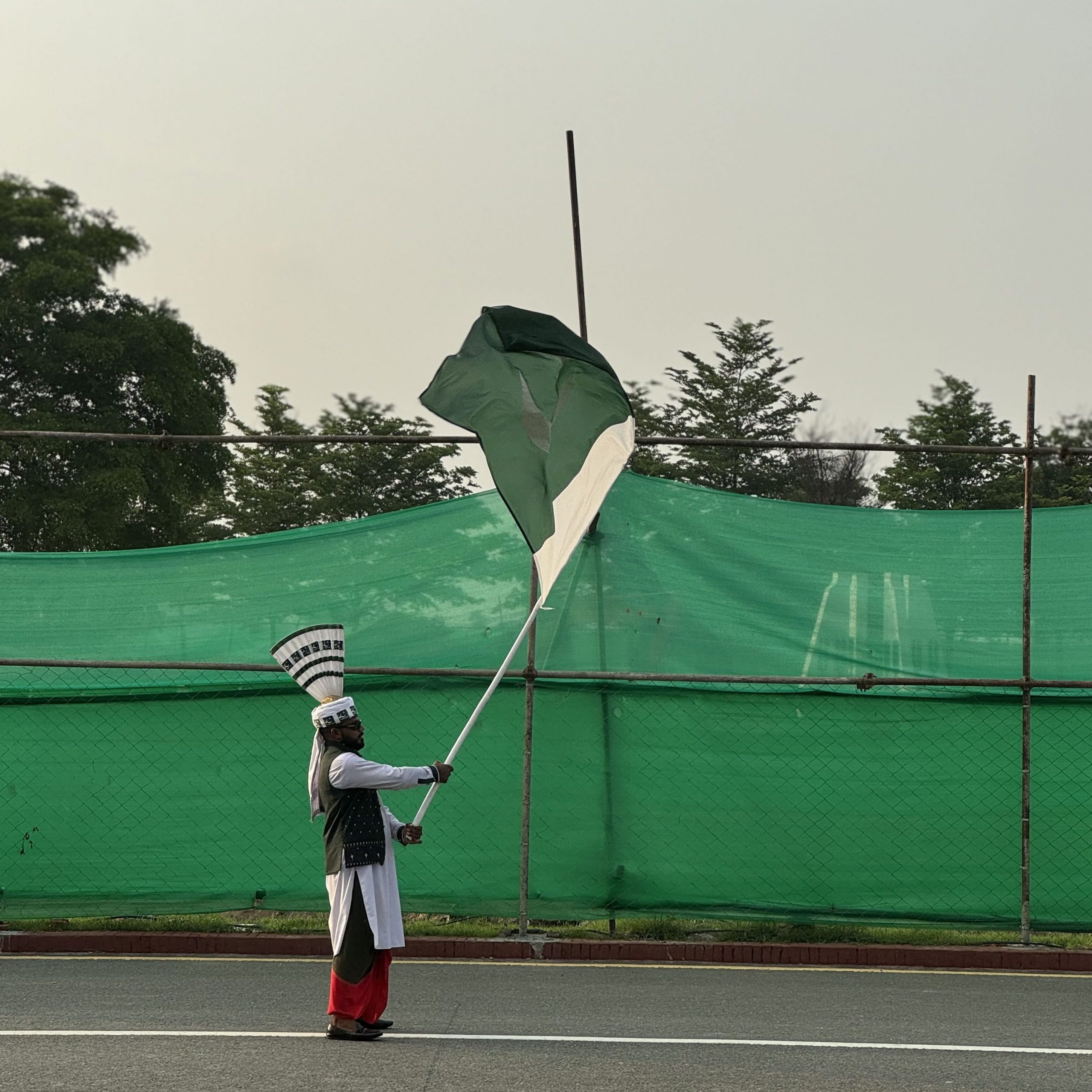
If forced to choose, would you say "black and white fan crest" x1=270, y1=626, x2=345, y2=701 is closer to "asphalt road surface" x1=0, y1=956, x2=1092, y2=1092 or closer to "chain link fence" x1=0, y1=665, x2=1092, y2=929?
"asphalt road surface" x1=0, y1=956, x2=1092, y2=1092

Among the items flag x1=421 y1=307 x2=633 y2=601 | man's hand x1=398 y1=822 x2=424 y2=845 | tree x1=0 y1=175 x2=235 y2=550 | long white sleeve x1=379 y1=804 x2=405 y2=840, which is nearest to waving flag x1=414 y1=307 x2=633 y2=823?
flag x1=421 y1=307 x2=633 y2=601

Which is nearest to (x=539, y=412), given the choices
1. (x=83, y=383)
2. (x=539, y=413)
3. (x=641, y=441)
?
(x=539, y=413)

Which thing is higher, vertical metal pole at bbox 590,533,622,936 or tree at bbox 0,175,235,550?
tree at bbox 0,175,235,550

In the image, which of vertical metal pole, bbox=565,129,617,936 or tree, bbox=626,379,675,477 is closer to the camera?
vertical metal pole, bbox=565,129,617,936

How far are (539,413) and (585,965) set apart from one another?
3238mm

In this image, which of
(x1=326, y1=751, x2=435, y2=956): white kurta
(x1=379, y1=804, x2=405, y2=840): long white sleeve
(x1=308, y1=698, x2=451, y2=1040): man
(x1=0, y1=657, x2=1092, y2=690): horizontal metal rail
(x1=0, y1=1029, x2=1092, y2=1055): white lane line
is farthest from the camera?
(x1=0, y1=657, x2=1092, y2=690): horizontal metal rail

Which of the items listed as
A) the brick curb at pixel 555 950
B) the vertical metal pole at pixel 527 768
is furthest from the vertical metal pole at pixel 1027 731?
the vertical metal pole at pixel 527 768

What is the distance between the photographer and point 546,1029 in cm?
668

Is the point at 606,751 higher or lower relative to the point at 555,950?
higher

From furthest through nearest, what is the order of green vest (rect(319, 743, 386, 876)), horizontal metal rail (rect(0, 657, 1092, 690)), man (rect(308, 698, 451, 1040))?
horizontal metal rail (rect(0, 657, 1092, 690))
green vest (rect(319, 743, 386, 876))
man (rect(308, 698, 451, 1040))

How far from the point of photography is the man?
259 inches

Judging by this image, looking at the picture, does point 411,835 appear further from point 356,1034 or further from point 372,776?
point 356,1034

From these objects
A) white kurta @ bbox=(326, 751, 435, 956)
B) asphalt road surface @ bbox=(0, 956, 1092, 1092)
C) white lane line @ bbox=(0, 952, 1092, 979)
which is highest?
white kurta @ bbox=(326, 751, 435, 956)

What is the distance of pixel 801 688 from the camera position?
9.28 meters
